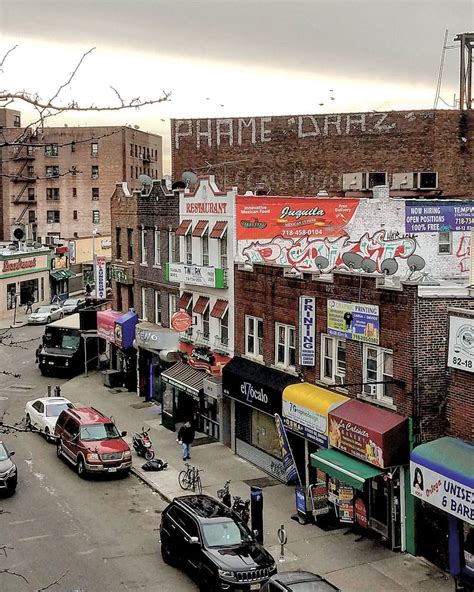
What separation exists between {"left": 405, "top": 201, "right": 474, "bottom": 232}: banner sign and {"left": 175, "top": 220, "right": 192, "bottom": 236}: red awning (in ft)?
29.4

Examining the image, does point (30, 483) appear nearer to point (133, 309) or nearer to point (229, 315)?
point (229, 315)

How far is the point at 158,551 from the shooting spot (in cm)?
1978

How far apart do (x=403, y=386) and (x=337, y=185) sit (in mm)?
23832

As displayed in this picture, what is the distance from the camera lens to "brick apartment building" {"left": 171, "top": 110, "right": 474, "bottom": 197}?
4084 centimetres

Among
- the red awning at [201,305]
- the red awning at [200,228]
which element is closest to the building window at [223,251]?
the red awning at [200,228]

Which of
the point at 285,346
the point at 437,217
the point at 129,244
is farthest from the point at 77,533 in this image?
the point at 129,244

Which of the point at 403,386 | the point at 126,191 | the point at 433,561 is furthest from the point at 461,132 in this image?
the point at 433,561

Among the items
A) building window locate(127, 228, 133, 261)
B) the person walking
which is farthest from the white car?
building window locate(127, 228, 133, 261)

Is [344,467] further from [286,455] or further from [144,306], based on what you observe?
[144,306]

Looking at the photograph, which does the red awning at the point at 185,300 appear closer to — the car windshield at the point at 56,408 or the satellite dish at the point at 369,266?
the car windshield at the point at 56,408

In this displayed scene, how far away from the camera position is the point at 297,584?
1490 cm

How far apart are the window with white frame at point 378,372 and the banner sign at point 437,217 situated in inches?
401

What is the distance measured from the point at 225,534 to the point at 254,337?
36.4 ft

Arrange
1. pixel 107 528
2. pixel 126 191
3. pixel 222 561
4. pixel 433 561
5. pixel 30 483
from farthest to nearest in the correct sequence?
pixel 126 191, pixel 30 483, pixel 107 528, pixel 433 561, pixel 222 561
